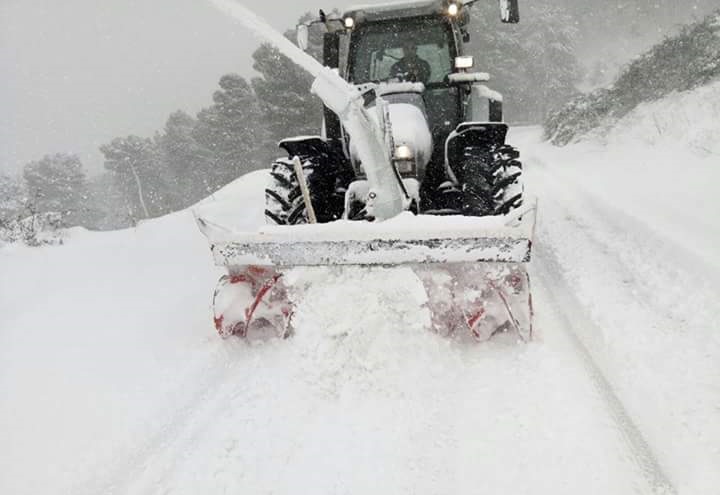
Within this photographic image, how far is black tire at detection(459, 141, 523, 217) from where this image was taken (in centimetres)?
379

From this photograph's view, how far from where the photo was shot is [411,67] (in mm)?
5141

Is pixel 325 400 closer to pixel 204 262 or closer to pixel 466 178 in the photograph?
pixel 466 178

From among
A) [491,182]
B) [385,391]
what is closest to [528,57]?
[491,182]

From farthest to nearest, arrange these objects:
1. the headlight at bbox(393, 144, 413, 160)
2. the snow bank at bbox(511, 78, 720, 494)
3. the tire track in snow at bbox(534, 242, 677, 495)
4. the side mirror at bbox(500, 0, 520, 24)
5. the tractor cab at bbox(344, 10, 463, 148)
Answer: the tractor cab at bbox(344, 10, 463, 148) → the side mirror at bbox(500, 0, 520, 24) → the headlight at bbox(393, 144, 413, 160) → the snow bank at bbox(511, 78, 720, 494) → the tire track in snow at bbox(534, 242, 677, 495)

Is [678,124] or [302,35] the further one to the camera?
[678,124]

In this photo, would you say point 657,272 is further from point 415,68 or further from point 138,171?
point 138,171

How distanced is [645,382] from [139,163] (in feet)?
170

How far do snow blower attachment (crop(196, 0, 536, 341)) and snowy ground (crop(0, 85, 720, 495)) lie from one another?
200 mm

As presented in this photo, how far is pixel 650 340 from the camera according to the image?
305cm

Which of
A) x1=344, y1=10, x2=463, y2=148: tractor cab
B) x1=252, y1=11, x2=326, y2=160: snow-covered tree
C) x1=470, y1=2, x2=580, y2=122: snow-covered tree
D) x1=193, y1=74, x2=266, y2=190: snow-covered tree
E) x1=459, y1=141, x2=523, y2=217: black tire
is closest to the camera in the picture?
x1=459, y1=141, x2=523, y2=217: black tire

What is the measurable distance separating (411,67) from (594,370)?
3.44 metres

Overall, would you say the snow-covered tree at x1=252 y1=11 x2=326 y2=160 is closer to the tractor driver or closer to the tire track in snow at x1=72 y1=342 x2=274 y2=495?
the tractor driver

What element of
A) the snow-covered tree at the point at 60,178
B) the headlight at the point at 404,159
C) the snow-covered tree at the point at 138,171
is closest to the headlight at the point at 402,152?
the headlight at the point at 404,159

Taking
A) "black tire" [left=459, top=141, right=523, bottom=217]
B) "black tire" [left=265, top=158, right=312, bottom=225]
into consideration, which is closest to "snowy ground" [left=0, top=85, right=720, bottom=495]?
"black tire" [left=459, top=141, right=523, bottom=217]
